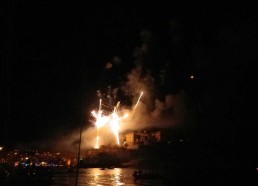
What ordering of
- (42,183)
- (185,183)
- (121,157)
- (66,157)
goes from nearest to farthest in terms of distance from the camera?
1. (185,183)
2. (42,183)
3. (121,157)
4. (66,157)

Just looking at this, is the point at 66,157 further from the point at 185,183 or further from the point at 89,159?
the point at 185,183

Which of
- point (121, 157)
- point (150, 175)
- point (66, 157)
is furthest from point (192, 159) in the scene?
point (66, 157)

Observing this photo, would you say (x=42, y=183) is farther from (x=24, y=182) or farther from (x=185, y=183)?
(x=185, y=183)

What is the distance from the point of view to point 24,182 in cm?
4247

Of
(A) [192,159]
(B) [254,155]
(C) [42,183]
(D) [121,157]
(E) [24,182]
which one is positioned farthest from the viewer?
(D) [121,157]

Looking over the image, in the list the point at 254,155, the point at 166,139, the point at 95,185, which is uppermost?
the point at 166,139

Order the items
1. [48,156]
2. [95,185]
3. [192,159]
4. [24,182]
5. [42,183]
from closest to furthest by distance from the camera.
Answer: [24,182] < [42,183] < [95,185] < [192,159] < [48,156]

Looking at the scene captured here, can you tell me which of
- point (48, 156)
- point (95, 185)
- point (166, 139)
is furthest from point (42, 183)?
point (48, 156)

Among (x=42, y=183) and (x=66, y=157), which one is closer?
(x=42, y=183)

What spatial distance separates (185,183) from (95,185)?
909 inches

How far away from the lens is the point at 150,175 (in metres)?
A: 69.2

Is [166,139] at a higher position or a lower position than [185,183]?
higher

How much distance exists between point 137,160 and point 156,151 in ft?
30.2

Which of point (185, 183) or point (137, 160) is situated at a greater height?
point (137, 160)
